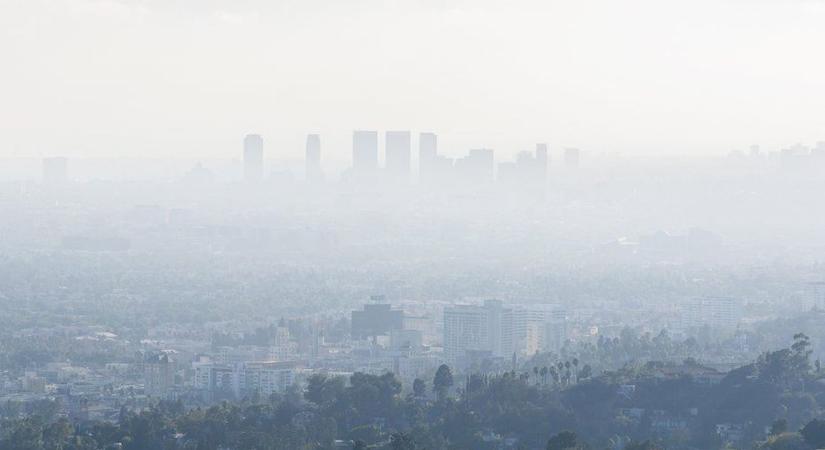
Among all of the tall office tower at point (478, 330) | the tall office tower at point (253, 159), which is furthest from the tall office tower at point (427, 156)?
the tall office tower at point (478, 330)

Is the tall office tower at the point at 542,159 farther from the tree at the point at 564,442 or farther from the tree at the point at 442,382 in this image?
the tree at the point at 564,442

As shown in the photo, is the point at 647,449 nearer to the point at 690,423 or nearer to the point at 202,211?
the point at 690,423

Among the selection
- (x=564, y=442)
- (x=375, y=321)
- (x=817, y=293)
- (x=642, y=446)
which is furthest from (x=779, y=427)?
(x=817, y=293)

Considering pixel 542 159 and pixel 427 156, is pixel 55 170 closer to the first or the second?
pixel 427 156

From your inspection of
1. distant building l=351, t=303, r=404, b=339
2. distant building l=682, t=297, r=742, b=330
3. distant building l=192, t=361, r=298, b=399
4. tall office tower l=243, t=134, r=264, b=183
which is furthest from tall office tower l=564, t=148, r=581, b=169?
distant building l=192, t=361, r=298, b=399

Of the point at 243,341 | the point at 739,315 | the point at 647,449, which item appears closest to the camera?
the point at 647,449

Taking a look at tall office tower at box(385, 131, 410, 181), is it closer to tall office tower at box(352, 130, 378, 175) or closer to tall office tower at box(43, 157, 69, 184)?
tall office tower at box(352, 130, 378, 175)

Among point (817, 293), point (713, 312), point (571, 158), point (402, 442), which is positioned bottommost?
point (402, 442)

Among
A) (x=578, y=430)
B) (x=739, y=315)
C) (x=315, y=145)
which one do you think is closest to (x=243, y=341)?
(x=739, y=315)
